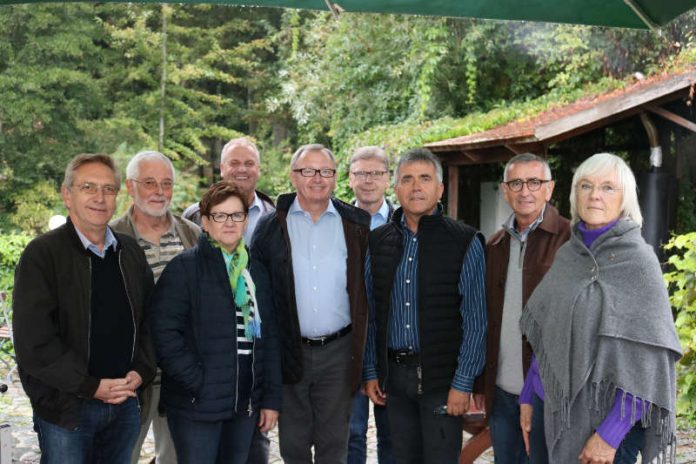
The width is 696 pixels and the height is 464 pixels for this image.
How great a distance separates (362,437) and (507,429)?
4.51 ft

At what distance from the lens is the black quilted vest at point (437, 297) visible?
3.06m

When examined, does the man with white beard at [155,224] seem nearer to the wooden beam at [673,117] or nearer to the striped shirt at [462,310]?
the striped shirt at [462,310]

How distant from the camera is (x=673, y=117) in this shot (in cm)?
791

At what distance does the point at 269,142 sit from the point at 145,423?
20882mm

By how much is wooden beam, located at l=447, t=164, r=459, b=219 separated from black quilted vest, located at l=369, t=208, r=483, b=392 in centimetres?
909

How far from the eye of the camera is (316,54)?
66.7ft

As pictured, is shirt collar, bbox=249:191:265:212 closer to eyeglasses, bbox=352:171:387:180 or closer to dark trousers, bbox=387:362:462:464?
eyeglasses, bbox=352:171:387:180

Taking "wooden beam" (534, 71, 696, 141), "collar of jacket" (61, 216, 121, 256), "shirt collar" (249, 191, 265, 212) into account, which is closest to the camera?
"collar of jacket" (61, 216, 121, 256)

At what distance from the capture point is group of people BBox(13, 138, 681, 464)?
243cm

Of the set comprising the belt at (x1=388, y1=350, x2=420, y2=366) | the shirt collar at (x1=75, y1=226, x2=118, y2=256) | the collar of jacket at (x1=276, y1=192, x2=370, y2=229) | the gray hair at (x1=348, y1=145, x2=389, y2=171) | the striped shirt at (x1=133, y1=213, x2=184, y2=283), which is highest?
the gray hair at (x1=348, y1=145, x2=389, y2=171)

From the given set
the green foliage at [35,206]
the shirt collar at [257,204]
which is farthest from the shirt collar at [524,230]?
the green foliage at [35,206]

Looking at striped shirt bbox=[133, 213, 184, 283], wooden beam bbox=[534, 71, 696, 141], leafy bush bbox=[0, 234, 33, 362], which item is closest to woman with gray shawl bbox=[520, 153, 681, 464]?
striped shirt bbox=[133, 213, 184, 283]

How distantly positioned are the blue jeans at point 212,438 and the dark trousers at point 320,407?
0.38m

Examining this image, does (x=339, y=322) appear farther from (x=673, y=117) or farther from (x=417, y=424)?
(x=673, y=117)
